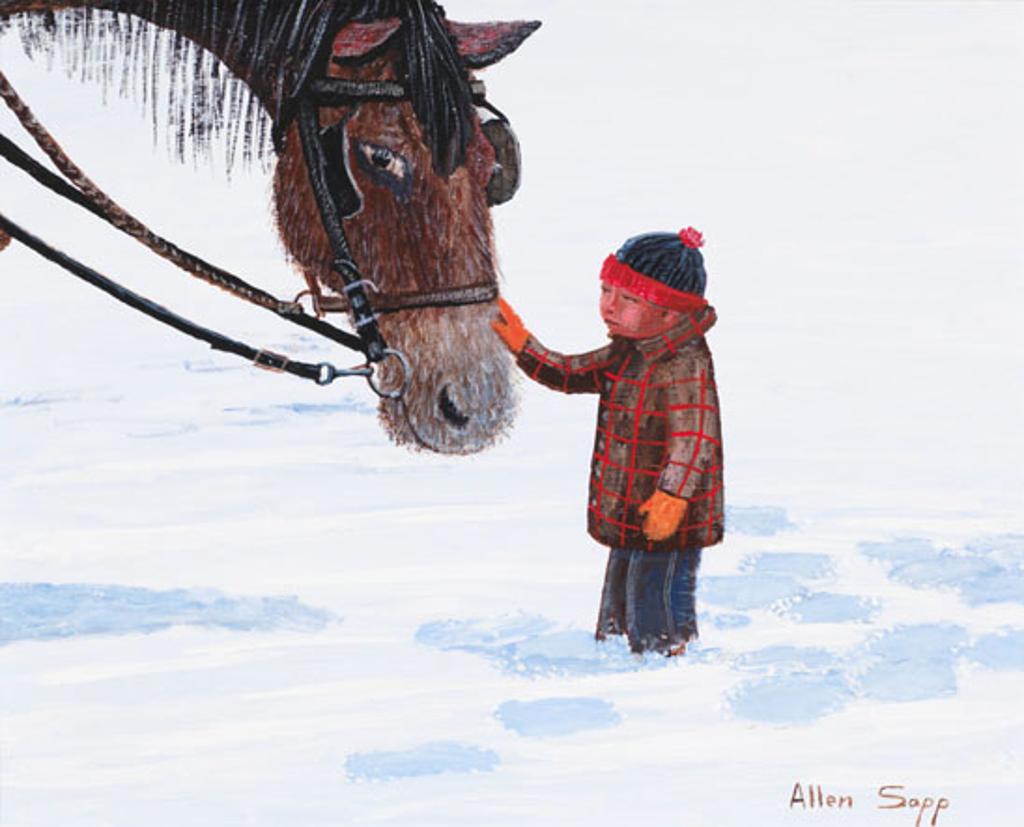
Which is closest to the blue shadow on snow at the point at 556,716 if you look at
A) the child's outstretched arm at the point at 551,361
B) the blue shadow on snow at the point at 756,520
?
the blue shadow on snow at the point at 756,520

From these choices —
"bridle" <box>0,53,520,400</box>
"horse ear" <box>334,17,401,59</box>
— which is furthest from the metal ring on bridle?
"horse ear" <box>334,17,401,59</box>

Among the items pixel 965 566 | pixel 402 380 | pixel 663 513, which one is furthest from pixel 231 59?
pixel 965 566

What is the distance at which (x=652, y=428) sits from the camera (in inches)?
84.5

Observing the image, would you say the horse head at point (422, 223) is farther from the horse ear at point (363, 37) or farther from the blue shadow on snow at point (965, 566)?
the blue shadow on snow at point (965, 566)

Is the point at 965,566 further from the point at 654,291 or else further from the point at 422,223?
the point at 422,223

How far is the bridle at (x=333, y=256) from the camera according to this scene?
226cm

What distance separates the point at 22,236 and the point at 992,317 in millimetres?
1758

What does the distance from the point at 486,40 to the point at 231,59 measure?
1.42ft

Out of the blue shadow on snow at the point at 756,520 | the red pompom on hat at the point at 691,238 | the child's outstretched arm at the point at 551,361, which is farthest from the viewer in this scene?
the blue shadow on snow at the point at 756,520

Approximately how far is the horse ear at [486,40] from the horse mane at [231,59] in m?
0.04

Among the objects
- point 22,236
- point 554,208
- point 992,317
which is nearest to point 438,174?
point 554,208

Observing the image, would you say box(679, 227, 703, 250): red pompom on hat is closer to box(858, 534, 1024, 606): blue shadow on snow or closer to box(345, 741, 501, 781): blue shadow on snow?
box(858, 534, 1024, 606): blue shadow on snow

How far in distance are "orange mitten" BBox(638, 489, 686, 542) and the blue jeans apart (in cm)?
8

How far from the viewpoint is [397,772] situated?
2.20 metres
